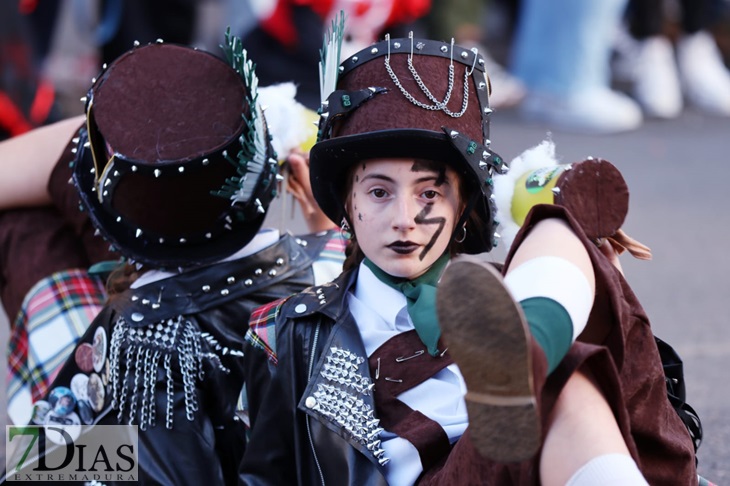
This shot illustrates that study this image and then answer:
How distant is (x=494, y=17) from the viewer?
10312mm

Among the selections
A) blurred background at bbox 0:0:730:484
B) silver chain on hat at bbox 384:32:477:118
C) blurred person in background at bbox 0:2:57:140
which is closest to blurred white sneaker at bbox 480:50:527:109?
blurred background at bbox 0:0:730:484

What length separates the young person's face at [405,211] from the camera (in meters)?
2.31

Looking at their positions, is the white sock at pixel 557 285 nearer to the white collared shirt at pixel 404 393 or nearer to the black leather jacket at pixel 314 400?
the white collared shirt at pixel 404 393

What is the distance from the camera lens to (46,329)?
3037 millimetres

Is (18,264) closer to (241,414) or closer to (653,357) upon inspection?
(241,414)

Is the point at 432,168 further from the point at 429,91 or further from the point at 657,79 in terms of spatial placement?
the point at 657,79

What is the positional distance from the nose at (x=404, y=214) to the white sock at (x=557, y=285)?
37 cm

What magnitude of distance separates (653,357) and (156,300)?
1.11m

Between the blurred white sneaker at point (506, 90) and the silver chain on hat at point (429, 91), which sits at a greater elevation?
the silver chain on hat at point (429, 91)

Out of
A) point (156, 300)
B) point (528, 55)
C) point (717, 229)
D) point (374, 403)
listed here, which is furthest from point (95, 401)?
point (528, 55)

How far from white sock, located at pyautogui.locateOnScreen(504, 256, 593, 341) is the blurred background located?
6.99 feet

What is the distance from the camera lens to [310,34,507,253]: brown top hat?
2293mm

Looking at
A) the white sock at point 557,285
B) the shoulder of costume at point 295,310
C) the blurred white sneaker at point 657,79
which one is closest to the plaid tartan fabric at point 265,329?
the shoulder of costume at point 295,310

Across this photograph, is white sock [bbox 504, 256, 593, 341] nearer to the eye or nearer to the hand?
the eye
